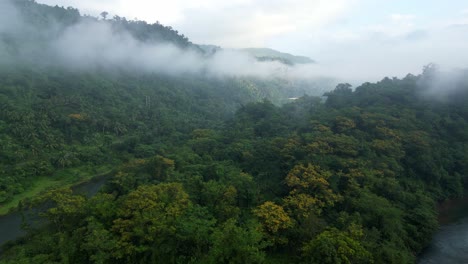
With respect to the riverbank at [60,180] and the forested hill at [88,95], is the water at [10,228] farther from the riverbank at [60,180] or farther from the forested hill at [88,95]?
the forested hill at [88,95]

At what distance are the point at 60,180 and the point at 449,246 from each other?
4570 centimetres

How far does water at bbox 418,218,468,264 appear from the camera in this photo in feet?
84.7

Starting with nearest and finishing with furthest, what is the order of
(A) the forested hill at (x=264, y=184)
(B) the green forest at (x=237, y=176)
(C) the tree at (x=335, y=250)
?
(C) the tree at (x=335, y=250)
(A) the forested hill at (x=264, y=184)
(B) the green forest at (x=237, y=176)

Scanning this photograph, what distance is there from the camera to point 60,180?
4619 cm

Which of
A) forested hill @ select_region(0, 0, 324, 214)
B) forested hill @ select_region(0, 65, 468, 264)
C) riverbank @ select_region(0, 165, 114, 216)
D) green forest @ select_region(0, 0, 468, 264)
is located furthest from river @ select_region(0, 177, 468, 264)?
forested hill @ select_region(0, 0, 324, 214)

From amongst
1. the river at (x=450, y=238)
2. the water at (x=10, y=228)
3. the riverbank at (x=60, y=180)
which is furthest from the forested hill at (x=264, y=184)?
the water at (x=10, y=228)

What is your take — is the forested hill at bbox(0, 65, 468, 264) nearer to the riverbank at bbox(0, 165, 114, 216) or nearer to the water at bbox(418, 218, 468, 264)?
the water at bbox(418, 218, 468, 264)

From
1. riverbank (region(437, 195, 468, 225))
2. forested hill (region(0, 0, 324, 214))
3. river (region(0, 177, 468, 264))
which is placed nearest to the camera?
river (region(0, 177, 468, 264))

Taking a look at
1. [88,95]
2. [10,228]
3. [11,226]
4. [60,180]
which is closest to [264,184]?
[10,228]

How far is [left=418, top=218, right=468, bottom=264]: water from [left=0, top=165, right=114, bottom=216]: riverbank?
35.1 metres

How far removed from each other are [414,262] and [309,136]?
15505mm

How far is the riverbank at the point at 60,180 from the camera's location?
39422 millimetres

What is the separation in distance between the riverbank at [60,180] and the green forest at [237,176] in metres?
0.21

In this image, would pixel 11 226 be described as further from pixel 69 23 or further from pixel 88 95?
pixel 69 23
